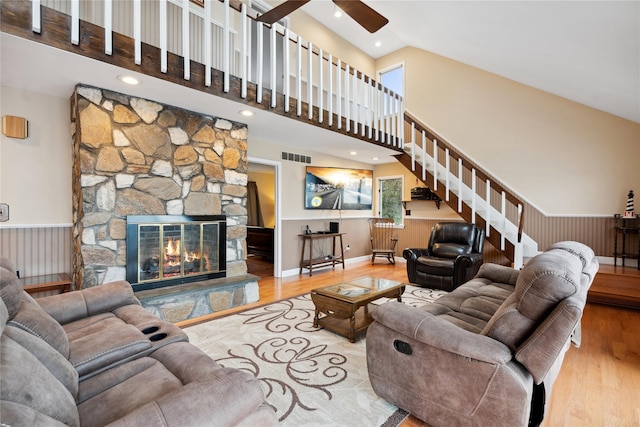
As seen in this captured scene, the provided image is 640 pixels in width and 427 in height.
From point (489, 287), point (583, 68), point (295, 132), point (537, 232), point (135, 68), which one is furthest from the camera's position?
point (537, 232)

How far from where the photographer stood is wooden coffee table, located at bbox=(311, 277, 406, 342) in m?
2.71

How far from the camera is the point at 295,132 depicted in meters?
4.55

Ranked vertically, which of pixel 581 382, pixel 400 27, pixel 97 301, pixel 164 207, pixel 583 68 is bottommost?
pixel 581 382

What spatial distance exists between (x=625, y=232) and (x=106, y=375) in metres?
6.52

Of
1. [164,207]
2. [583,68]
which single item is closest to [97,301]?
[164,207]

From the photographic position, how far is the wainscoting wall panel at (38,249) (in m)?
2.85

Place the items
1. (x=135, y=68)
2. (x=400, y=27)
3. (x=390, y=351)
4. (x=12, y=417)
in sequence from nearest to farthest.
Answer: (x=12, y=417) < (x=390, y=351) < (x=135, y=68) < (x=400, y=27)

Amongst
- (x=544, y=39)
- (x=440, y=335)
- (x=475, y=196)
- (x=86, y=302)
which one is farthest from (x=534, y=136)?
(x=86, y=302)

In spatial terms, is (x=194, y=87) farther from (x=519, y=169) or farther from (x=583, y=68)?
(x=519, y=169)

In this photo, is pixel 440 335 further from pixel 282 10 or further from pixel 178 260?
pixel 178 260

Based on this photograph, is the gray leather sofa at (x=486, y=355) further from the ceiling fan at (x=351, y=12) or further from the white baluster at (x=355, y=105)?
the white baluster at (x=355, y=105)

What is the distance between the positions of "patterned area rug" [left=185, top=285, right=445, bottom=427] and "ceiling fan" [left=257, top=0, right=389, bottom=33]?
2.93m

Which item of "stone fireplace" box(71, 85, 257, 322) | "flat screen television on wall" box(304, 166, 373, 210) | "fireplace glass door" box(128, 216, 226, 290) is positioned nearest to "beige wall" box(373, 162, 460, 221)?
"flat screen television on wall" box(304, 166, 373, 210)

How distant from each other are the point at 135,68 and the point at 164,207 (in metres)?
1.49
